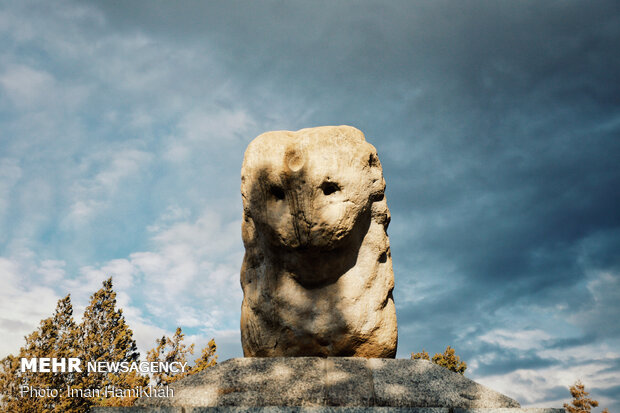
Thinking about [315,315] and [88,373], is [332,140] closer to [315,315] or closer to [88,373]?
[315,315]

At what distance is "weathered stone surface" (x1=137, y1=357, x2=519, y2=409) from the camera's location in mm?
3812

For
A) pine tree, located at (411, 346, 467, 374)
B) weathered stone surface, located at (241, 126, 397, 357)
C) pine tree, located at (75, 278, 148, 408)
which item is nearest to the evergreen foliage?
pine tree, located at (75, 278, 148, 408)

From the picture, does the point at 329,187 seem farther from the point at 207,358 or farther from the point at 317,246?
the point at 207,358

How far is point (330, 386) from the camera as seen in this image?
3914 millimetres

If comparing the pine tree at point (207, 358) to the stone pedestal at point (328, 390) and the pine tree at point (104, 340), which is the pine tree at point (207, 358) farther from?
the stone pedestal at point (328, 390)

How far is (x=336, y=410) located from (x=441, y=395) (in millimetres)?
921

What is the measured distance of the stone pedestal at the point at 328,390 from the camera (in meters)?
3.70

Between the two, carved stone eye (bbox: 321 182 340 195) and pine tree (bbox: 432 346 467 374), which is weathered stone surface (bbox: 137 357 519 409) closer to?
carved stone eye (bbox: 321 182 340 195)

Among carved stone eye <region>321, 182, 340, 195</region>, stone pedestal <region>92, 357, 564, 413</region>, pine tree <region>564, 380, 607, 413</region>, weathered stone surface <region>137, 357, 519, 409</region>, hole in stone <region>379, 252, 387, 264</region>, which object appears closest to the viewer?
stone pedestal <region>92, 357, 564, 413</region>

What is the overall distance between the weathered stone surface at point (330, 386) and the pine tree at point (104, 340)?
14.4m

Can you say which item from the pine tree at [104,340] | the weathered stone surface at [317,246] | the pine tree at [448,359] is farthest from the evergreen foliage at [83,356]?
the weathered stone surface at [317,246]

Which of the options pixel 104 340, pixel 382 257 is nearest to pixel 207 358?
pixel 104 340

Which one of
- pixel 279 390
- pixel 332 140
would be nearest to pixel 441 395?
pixel 279 390

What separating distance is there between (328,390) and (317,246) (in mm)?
1254
